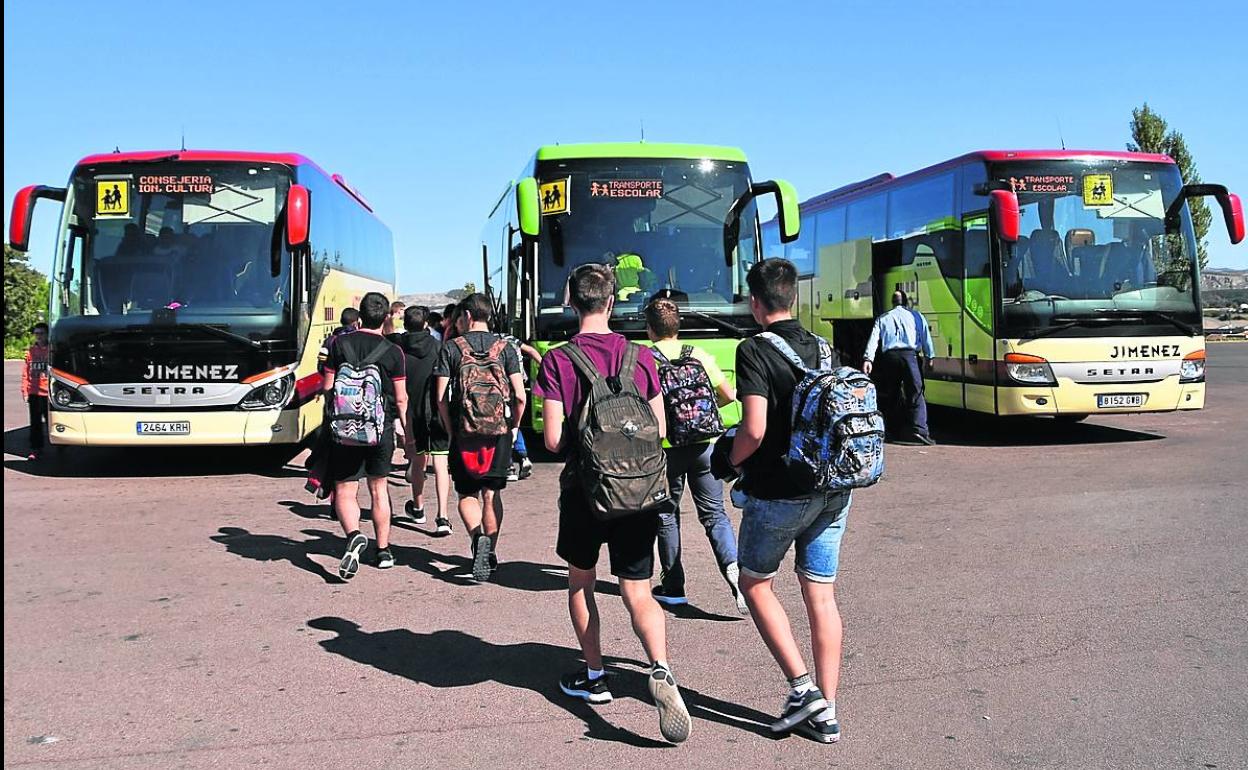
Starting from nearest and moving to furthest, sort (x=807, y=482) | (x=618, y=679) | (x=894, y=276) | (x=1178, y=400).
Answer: (x=807, y=482), (x=618, y=679), (x=1178, y=400), (x=894, y=276)

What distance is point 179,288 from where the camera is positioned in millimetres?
11891

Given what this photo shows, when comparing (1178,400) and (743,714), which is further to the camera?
(1178,400)

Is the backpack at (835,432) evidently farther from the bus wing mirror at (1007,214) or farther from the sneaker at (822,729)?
the bus wing mirror at (1007,214)

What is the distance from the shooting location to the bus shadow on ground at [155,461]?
12.6m

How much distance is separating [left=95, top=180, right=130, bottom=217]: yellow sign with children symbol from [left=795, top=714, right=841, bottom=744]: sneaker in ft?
32.3

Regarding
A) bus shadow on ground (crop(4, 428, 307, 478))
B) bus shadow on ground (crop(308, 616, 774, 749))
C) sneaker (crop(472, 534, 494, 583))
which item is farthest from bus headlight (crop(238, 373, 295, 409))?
bus shadow on ground (crop(308, 616, 774, 749))

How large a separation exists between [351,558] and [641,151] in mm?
6838

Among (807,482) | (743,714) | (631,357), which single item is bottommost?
(743,714)

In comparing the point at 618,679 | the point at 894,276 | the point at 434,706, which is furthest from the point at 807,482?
the point at 894,276

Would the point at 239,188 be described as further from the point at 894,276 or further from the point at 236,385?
the point at 894,276

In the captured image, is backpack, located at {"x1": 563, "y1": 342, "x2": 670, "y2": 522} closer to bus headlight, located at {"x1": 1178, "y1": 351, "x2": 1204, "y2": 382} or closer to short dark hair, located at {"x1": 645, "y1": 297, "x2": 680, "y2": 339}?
short dark hair, located at {"x1": 645, "y1": 297, "x2": 680, "y2": 339}

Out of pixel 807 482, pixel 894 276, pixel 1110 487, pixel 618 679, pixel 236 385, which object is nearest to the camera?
pixel 807 482

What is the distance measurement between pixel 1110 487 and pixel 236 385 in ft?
26.9

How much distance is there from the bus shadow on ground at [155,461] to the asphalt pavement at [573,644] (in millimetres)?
2306
